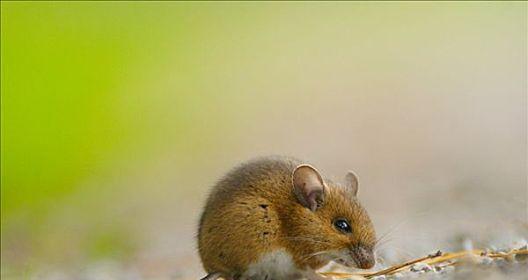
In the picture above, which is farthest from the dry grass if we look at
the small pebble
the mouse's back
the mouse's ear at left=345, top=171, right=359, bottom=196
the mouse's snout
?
the mouse's back

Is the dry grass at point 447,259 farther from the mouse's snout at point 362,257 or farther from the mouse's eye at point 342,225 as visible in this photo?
the mouse's eye at point 342,225

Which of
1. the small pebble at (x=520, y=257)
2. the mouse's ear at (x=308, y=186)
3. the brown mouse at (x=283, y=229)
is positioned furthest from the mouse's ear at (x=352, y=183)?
the small pebble at (x=520, y=257)

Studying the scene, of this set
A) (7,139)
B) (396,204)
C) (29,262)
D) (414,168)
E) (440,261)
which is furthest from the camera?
(7,139)

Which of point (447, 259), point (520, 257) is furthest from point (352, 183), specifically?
point (520, 257)

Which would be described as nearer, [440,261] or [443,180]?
[440,261]

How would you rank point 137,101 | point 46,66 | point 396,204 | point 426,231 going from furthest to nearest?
point 137,101 → point 46,66 → point 396,204 → point 426,231

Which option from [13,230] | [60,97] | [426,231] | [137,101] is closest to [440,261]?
[426,231]

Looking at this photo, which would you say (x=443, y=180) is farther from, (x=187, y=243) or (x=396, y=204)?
(x=187, y=243)
